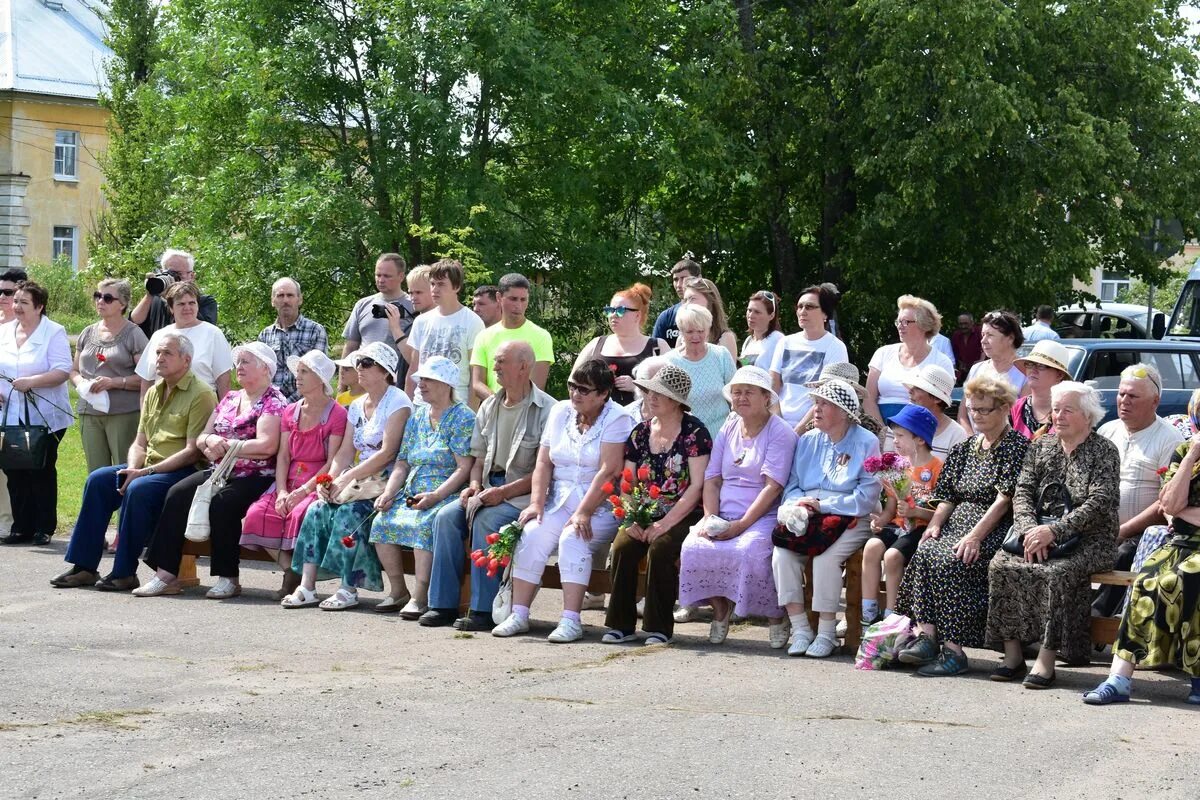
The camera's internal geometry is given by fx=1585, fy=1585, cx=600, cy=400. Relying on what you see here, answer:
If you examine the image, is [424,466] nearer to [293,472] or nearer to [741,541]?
[293,472]

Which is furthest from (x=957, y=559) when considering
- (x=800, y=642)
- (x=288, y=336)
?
(x=288, y=336)

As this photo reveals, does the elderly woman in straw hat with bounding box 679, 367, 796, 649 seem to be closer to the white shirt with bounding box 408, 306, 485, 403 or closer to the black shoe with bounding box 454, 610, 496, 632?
the black shoe with bounding box 454, 610, 496, 632

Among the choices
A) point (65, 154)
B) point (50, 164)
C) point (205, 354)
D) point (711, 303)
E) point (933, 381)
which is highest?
point (65, 154)

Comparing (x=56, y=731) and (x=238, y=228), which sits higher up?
(x=238, y=228)

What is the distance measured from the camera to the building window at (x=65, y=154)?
53469 mm

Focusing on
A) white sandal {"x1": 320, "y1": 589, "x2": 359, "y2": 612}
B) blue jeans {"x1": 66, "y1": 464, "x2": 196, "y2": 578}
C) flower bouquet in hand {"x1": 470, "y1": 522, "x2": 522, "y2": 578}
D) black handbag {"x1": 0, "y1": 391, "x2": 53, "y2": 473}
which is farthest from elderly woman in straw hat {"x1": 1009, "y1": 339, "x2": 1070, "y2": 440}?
A: black handbag {"x1": 0, "y1": 391, "x2": 53, "y2": 473}

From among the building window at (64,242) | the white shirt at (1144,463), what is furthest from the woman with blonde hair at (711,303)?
the building window at (64,242)

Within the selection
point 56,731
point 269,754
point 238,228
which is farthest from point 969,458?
point 238,228

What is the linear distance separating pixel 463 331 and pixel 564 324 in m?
13.2

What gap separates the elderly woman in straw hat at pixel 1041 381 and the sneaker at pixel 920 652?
55.7 inches

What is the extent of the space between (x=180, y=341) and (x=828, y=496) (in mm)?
4740

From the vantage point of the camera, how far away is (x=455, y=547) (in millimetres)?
9664

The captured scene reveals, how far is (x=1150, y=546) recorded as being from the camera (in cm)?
831

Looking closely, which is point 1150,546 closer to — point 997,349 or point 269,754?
point 997,349
